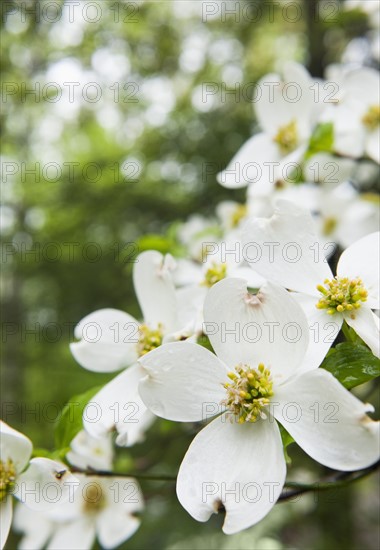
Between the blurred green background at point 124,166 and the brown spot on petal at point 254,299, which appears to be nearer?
the brown spot on petal at point 254,299

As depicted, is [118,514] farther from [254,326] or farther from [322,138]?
[322,138]

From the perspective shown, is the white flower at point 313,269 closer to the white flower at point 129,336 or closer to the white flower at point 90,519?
the white flower at point 129,336

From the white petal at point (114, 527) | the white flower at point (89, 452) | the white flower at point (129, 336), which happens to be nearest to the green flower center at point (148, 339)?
the white flower at point (129, 336)

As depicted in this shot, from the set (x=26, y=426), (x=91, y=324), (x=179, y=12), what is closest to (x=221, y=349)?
(x=91, y=324)

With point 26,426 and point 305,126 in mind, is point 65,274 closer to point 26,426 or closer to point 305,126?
Result: point 26,426

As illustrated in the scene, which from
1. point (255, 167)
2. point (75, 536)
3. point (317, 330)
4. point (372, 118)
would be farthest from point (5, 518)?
point (372, 118)

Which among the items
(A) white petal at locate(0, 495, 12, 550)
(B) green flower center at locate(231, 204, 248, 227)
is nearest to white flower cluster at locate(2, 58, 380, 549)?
(A) white petal at locate(0, 495, 12, 550)
